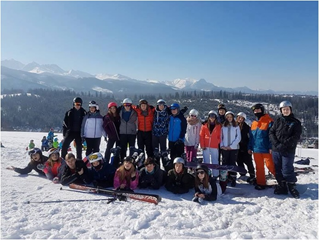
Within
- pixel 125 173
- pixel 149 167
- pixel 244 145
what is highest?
pixel 244 145

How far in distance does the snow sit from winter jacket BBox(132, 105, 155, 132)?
2090 millimetres

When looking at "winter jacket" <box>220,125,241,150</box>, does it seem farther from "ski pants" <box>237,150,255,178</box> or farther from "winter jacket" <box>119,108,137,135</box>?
"winter jacket" <box>119,108,137,135</box>

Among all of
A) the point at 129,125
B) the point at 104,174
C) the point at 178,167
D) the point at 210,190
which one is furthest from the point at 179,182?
the point at 129,125

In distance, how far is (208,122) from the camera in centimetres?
677

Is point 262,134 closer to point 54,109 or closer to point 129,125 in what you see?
point 129,125

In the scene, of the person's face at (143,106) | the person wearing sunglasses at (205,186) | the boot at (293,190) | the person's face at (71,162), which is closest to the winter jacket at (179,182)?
the person wearing sunglasses at (205,186)

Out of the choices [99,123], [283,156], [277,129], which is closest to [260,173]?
[283,156]

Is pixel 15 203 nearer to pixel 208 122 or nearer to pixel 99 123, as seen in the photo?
pixel 99 123

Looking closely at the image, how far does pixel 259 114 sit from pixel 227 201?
2.55m

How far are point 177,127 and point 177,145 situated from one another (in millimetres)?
558

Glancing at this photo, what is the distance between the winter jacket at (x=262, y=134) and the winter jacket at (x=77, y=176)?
15.2 ft

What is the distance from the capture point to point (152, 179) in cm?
605

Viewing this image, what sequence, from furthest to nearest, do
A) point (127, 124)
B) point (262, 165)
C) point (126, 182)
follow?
point (127, 124) → point (262, 165) → point (126, 182)

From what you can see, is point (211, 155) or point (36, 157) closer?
point (211, 155)
